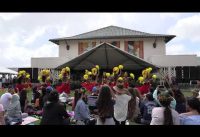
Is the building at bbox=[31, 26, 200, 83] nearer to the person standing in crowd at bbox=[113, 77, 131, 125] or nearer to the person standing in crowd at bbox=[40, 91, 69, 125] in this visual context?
the person standing in crowd at bbox=[113, 77, 131, 125]

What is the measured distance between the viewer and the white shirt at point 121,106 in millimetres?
7199

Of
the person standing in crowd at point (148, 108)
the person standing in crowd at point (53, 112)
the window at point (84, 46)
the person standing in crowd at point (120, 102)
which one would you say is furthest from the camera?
the window at point (84, 46)

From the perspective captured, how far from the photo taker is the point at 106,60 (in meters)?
26.9

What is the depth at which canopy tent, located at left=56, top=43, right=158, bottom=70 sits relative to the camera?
24.0 m

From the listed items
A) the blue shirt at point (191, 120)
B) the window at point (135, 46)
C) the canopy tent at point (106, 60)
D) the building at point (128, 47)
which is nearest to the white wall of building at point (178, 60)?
the building at point (128, 47)

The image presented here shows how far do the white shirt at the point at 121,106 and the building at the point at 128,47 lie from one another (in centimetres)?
2431

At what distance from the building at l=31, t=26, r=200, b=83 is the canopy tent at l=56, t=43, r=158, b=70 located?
5024mm

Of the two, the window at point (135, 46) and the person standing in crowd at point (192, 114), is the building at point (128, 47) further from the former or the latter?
the person standing in crowd at point (192, 114)

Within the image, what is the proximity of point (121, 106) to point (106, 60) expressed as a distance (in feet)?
64.7

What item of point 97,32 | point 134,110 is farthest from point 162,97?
point 97,32

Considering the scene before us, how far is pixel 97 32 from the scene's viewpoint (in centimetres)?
3816

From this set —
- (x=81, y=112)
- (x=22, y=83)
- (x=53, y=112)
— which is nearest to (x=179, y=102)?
(x=81, y=112)
